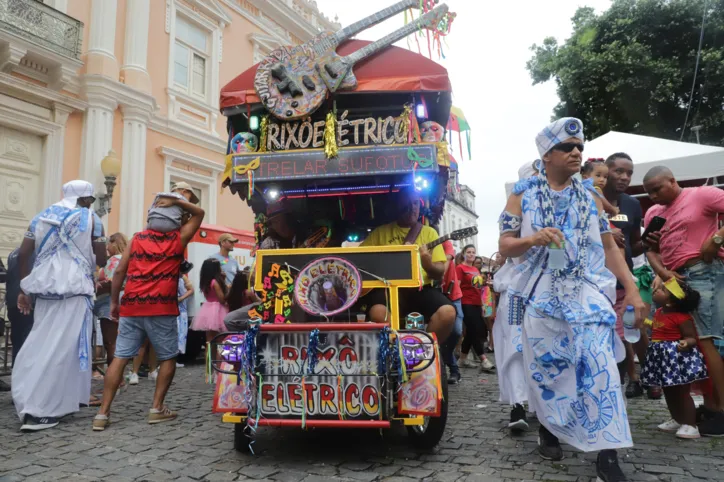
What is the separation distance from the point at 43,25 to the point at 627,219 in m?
11.6

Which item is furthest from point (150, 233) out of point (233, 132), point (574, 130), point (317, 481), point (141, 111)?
point (141, 111)

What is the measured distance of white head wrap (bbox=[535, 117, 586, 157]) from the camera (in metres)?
2.79

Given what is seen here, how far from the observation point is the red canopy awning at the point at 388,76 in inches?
158

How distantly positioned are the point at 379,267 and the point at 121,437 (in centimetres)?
230

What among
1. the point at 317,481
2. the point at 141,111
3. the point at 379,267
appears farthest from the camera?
the point at 141,111

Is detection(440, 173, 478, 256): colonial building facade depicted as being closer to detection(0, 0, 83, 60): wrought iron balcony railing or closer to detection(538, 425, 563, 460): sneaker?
detection(0, 0, 83, 60): wrought iron balcony railing

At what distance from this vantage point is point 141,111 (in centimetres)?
1226

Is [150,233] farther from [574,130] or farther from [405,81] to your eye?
[574,130]

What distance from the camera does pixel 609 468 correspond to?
2504 mm

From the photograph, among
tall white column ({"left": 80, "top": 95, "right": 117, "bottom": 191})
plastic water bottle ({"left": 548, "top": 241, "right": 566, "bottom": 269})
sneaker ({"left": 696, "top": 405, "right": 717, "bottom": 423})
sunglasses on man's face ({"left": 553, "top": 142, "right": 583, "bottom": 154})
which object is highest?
tall white column ({"left": 80, "top": 95, "right": 117, "bottom": 191})

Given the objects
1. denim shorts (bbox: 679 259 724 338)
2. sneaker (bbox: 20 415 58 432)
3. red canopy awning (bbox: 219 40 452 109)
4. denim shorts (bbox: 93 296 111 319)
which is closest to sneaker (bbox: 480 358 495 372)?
denim shorts (bbox: 679 259 724 338)

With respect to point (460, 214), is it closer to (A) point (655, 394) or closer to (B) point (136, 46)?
(B) point (136, 46)

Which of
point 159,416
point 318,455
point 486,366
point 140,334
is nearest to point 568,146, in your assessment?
point 318,455

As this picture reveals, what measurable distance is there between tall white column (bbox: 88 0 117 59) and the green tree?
1445 centimetres
